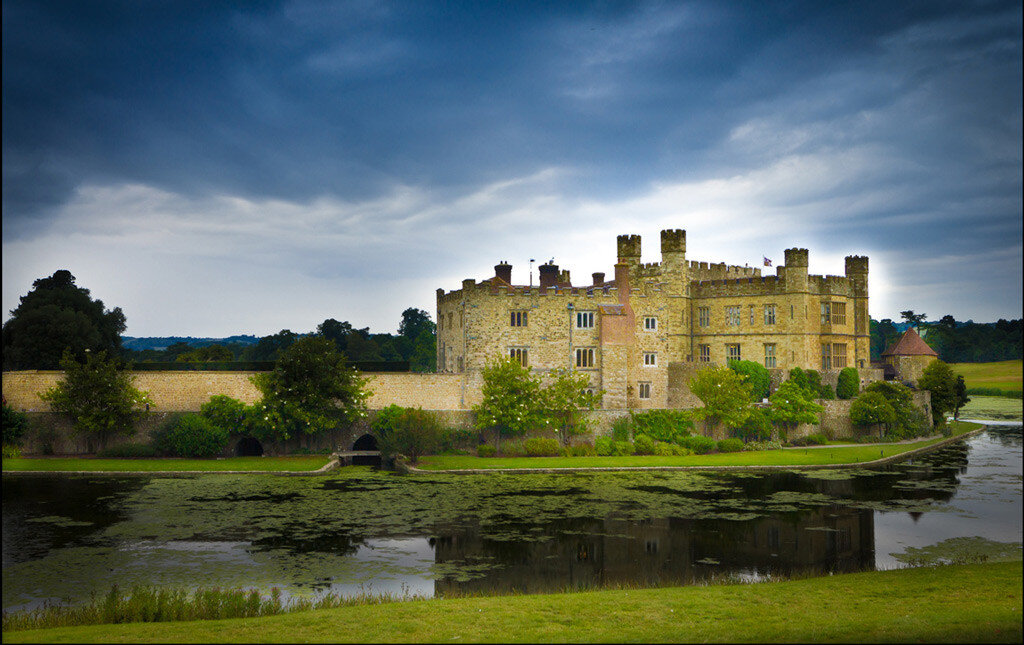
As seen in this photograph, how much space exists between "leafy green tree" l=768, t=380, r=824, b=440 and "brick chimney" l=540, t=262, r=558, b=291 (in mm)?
15353

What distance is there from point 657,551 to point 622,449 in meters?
19.5

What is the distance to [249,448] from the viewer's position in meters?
43.6

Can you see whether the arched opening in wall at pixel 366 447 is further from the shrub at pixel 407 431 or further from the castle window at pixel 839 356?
the castle window at pixel 839 356

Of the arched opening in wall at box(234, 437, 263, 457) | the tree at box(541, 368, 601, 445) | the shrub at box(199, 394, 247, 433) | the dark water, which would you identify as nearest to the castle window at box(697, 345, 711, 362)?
the tree at box(541, 368, 601, 445)

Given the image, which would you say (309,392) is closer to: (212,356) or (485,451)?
(485,451)

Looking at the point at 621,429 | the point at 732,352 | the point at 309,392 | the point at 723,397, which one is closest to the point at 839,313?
the point at 732,352

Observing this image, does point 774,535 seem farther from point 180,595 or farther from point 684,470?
point 180,595

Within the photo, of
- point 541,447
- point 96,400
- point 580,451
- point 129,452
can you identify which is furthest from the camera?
point 580,451

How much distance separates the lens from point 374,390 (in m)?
44.6

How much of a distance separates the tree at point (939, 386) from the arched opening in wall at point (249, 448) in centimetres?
4315

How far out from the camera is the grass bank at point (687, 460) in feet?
125

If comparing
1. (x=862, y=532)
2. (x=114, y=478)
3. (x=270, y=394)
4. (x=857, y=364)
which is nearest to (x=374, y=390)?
(x=270, y=394)

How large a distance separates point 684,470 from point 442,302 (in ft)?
68.2

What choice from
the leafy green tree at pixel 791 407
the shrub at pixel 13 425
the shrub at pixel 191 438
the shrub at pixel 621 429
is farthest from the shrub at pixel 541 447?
the shrub at pixel 13 425
